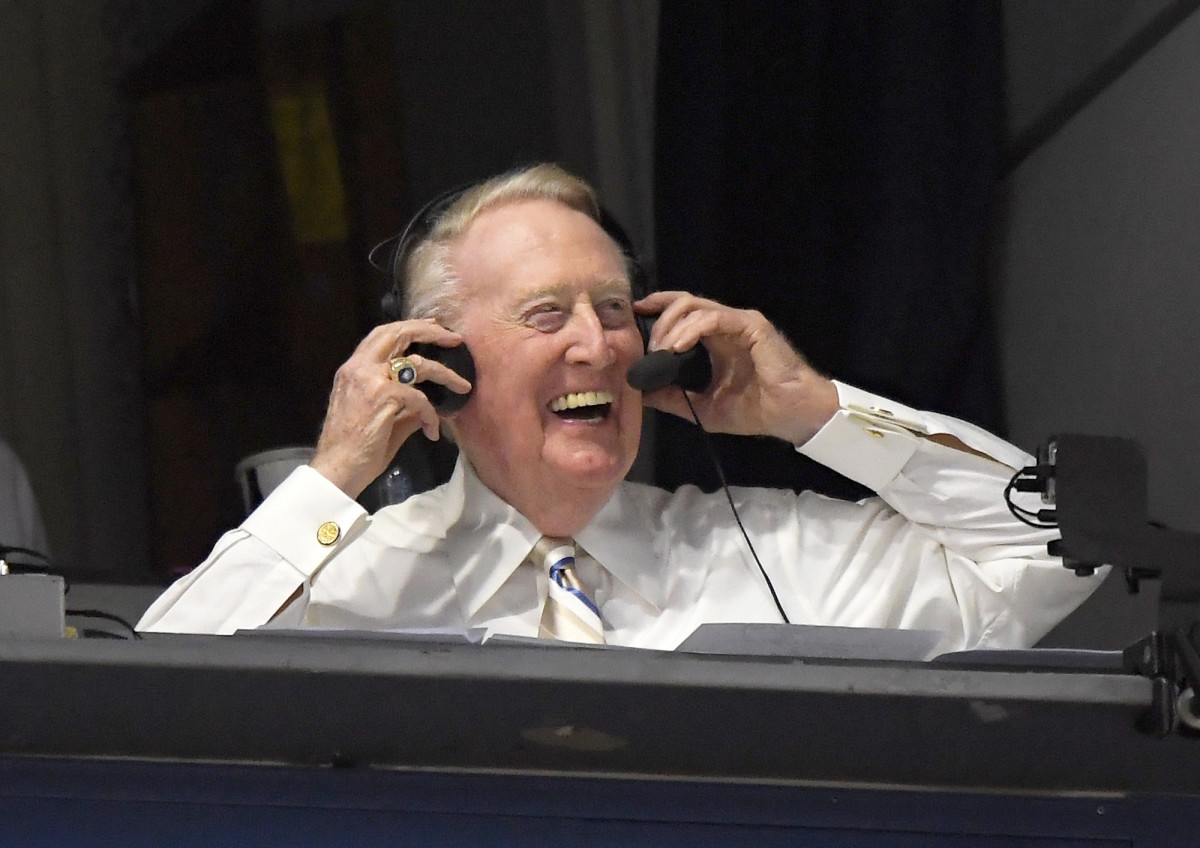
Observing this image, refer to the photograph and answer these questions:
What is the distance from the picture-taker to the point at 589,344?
1.68 metres

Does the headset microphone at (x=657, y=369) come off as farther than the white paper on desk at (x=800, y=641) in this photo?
Yes

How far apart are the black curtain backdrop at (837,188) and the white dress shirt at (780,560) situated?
1.49ft

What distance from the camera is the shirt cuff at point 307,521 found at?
1.49 m

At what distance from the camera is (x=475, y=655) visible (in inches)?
34.3

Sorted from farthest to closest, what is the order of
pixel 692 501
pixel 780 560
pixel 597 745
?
1. pixel 692 501
2. pixel 780 560
3. pixel 597 745

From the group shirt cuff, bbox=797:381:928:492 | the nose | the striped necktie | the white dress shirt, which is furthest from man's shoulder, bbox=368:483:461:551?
shirt cuff, bbox=797:381:928:492

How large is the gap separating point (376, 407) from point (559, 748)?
0.74m

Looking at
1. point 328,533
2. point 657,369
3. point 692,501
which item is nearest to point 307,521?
point 328,533

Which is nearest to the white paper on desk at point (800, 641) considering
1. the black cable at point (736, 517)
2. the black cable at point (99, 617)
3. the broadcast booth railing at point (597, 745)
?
the broadcast booth railing at point (597, 745)

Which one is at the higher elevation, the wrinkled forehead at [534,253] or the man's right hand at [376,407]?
the wrinkled forehead at [534,253]

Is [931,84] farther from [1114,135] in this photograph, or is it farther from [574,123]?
[574,123]

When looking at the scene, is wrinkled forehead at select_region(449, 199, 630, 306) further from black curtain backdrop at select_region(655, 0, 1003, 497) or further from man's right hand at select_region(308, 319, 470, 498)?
black curtain backdrop at select_region(655, 0, 1003, 497)

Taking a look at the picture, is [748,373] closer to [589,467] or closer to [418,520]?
[589,467]

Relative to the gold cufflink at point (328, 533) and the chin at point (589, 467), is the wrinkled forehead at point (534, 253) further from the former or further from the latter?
the gold cufflink at point (328, 533)
